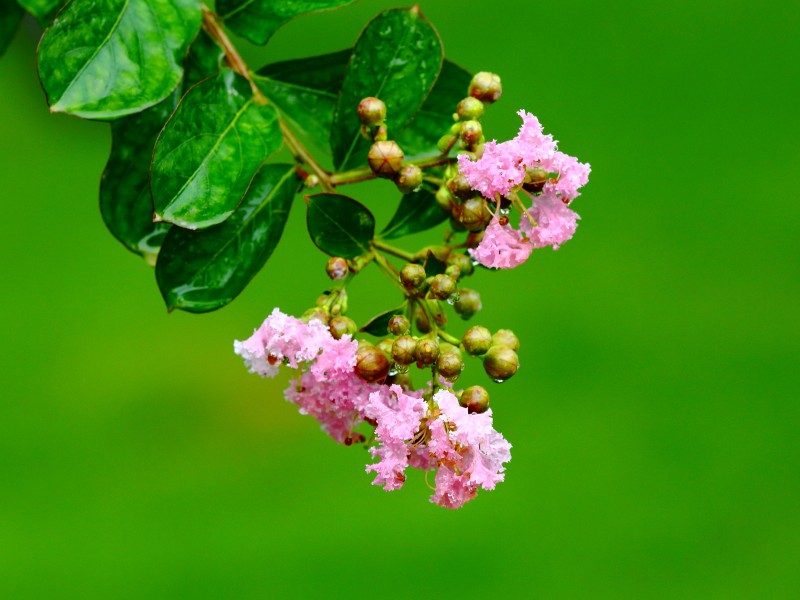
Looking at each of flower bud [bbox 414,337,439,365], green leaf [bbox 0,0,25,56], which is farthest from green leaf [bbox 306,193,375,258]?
green leaf [bbox 0,0,25,56]

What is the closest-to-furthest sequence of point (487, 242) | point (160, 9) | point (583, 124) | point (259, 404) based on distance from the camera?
point (487, 242)
point (160, 9)
point (259, 404)
point (583, 124)

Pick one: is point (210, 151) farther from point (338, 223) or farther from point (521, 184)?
point (521, 184)

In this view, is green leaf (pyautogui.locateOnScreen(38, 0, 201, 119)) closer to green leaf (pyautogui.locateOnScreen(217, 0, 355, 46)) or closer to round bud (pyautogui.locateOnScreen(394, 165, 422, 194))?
green leaf (pyautogui.locateOnScreen(217, 0, 355, 46))

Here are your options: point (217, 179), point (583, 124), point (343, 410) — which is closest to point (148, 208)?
point (217, 179)

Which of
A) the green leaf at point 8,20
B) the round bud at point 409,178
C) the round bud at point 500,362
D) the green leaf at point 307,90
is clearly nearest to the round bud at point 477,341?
the round bud at point 500,362

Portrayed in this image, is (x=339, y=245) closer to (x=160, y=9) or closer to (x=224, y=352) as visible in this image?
(x=160, y=9)

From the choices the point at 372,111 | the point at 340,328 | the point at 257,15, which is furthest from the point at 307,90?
the point at 340,328
